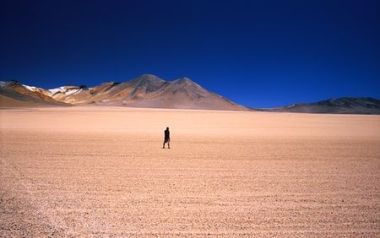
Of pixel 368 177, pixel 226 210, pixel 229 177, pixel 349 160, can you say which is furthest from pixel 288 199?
pixel 349 160

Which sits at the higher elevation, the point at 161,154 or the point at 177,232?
the point at 161,154

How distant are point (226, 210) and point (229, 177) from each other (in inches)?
139

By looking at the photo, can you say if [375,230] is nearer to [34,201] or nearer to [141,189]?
[141,189]

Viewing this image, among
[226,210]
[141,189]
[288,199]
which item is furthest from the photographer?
[141,189]

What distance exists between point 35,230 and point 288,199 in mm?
5540

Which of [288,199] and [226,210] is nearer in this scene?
[226,210]

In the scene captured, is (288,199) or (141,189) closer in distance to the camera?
(288,199)

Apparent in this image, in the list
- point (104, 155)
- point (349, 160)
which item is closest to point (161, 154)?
point (104, 155)

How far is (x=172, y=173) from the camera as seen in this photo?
12.0m

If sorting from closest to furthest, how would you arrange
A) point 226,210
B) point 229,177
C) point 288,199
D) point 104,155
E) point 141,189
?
point 226,210 → point 288,199 → point 141,189 → point 229,177 → point 104,155

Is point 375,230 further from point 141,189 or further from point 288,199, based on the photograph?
point 141,189

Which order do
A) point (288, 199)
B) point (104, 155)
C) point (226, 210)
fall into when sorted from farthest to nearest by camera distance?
1. point (104, 155)
2. point (288, 199)
3. point (226, 210)

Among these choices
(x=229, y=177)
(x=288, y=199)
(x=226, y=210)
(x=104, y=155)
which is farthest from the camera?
(x=104, y=155)

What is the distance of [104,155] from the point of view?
52.0ft
